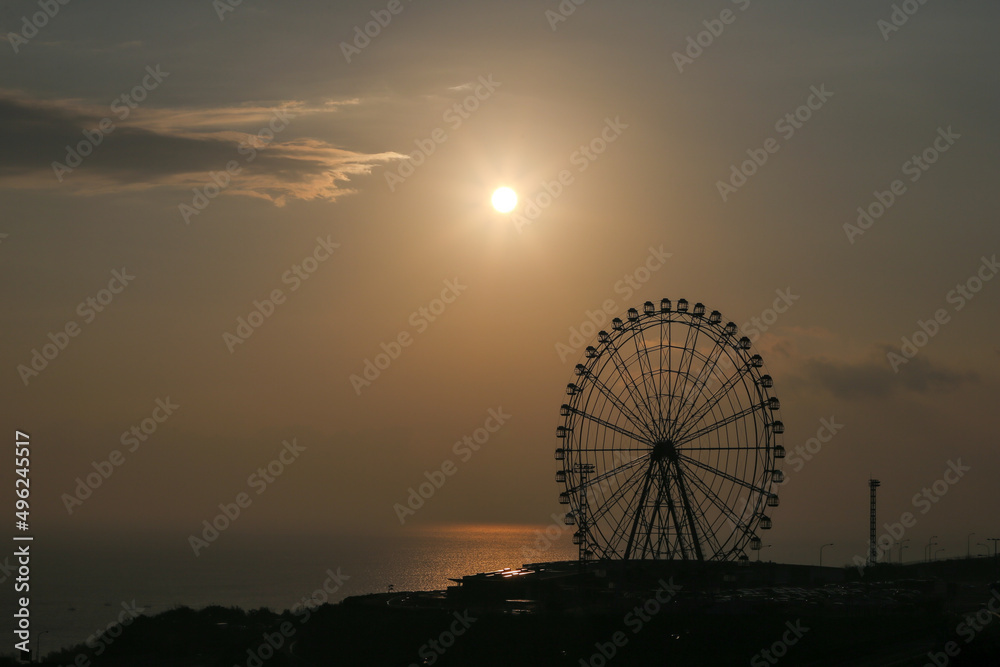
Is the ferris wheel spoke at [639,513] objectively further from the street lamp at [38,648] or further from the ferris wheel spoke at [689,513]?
the street lamp at [38,648]

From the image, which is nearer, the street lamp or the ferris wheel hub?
the ferris wheel hub

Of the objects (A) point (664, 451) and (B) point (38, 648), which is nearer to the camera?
(A) point (664, 451)

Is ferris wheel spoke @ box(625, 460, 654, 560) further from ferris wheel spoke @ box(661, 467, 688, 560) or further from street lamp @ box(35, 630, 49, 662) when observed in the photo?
street lamp @ box(35, 630, 49, 662)

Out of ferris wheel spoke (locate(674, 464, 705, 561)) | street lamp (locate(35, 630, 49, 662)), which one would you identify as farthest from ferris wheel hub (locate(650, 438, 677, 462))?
street lamp (locate(35, 630, 49, 662))

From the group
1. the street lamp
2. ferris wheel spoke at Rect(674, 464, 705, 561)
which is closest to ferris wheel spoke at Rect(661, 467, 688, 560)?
ferris wheel spoke at Rect(674, 464, 705, 561)

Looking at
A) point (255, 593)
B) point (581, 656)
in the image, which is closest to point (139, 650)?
point (581, 656)

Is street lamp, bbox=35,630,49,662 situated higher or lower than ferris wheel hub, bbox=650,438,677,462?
lower

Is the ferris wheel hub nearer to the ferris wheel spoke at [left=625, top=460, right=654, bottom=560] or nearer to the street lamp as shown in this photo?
the ferris wheel spoke at [left=625, top=460, right=654, bottom=560]

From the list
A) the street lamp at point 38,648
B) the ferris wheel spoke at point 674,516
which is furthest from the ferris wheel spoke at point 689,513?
the street lamp at point 38,648

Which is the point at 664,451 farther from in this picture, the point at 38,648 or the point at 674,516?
the point at 38,648

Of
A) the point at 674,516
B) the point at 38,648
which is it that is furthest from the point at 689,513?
the point at 38,648

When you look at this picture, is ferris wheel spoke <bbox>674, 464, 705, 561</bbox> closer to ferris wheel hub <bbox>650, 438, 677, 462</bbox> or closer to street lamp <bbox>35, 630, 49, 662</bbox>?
ferris wheel hub <bbox>650, 438, 677, 462</bbox>

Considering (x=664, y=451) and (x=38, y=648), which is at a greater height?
(x=664, y=451)
